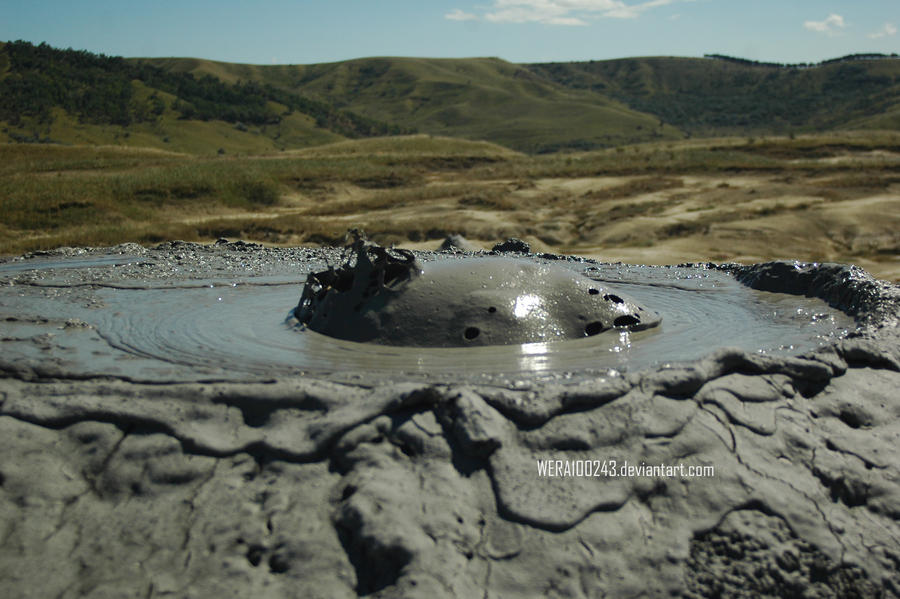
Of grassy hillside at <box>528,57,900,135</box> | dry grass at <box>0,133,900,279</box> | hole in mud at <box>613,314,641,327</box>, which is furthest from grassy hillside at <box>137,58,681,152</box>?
hole in mud at <box>613,314,641,327</box>

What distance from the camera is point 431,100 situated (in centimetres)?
9531

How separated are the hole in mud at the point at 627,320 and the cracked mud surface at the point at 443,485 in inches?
55.7

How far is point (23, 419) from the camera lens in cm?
354

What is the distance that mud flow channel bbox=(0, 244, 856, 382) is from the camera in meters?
4.44

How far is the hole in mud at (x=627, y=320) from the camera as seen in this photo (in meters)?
5.54

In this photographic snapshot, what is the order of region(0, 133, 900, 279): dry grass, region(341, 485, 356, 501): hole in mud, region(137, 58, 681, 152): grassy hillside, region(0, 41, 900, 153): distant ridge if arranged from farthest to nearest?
region(137, 58, 681, 152): grassy hillside < region(0, 41, 900, 153): distant ridge < region(0, 133, 900, 279): dry grass < region(341, 485, 356, 501): hole in mud

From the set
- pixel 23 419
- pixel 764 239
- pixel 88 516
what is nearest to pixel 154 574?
pixel 88 516

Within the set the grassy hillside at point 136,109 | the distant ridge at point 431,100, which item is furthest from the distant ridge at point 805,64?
the grassy hillside at point 136,109

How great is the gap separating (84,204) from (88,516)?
17015 mm

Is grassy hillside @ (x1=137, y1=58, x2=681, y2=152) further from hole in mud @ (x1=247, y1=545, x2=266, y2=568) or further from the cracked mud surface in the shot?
hole in mud @ (x1=247, y1=545, x2=266, y2=568)

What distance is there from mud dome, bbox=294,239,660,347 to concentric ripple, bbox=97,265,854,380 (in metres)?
0.13

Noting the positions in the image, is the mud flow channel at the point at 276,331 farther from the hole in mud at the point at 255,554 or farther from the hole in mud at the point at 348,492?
the hole in mud at the point at 255,554

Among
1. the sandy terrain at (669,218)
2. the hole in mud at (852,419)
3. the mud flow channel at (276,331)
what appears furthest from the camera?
the sandy terrain at (669,218)

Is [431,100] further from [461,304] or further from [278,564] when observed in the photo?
[278,564]
